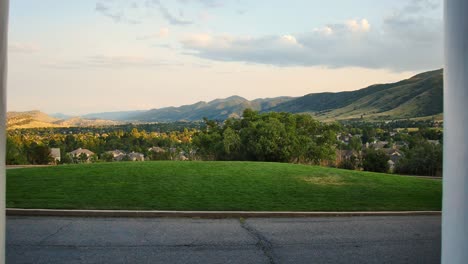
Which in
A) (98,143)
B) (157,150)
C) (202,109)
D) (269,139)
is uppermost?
(202,109)

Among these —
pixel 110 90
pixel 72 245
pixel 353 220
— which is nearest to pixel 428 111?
pixel 110 90

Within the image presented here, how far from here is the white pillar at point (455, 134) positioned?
148 inches

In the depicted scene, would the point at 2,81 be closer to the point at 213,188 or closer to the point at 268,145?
the point at 213,188

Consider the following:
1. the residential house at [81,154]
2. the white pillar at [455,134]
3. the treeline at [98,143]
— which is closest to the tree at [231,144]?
the treeline at [98,143]

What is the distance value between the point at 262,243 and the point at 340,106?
177 ft

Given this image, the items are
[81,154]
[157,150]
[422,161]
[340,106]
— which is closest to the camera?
[422,161]

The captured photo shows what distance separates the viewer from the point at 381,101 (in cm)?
5966

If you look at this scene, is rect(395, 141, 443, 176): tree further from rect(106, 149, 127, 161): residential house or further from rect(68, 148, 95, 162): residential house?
rect(68, 148, 95, 162): residential house

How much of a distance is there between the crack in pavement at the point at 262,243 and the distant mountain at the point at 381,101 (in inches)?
1593

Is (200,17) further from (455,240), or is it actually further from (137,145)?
(455,240)

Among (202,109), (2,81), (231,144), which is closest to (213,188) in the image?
(2,81)

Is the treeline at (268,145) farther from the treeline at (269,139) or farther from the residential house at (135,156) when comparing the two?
the residential house at (135,156)

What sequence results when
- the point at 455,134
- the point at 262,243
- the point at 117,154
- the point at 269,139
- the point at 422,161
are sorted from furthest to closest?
the point at 117,154, the point at 269,139, the point at 422,161, the point at 262,243, the point at 455,134

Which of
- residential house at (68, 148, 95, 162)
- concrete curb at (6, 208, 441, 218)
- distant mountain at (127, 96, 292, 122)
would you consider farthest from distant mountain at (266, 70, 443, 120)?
concrete curb at (6, 208, 441, 218)
